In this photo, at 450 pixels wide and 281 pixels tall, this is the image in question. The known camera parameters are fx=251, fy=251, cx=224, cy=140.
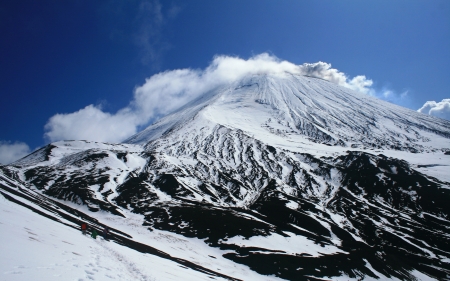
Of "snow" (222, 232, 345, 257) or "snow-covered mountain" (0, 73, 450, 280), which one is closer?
"snow-covered mountain" (0, 73, 450, 280)

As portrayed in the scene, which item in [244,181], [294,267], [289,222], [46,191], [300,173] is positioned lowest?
[46,191]

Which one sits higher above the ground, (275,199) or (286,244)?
(275,199)

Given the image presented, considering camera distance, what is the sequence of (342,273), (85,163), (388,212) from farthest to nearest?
(85,163)
(388,212)
(342,273)

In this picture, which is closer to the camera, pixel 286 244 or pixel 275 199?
pixel 286 244

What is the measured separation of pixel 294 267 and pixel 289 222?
106ft

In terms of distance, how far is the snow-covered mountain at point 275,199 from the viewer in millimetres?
61500

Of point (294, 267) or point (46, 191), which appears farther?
point (46, 191)

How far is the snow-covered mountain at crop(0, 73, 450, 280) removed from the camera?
6150 centimetres

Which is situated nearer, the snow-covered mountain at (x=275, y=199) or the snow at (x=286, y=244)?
the snow-covered mountain at (x=275, y=199)

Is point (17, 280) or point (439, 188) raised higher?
point (439, 188)

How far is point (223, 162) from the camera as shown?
146500 mm

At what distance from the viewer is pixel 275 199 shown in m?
103

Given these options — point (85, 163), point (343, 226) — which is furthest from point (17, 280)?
point (85, 163)

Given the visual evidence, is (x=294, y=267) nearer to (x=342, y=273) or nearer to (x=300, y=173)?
(x=342, y=273)
